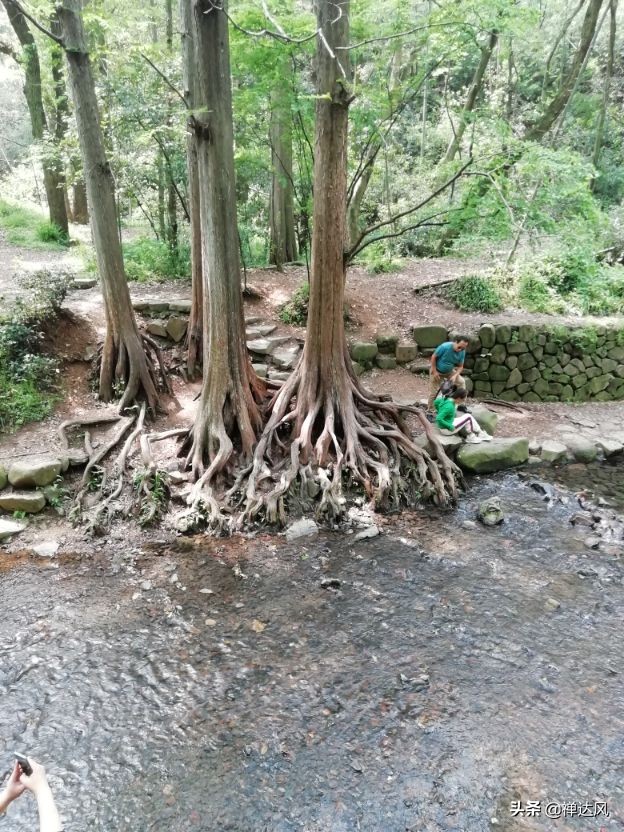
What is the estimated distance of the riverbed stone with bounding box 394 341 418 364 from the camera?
9.46 meters

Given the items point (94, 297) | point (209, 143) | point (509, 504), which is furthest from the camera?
point (94, 297)

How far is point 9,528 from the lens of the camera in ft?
19.4

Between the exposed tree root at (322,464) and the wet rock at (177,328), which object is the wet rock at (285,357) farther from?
the wet rock at (177,328)

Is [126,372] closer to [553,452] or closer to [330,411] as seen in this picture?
[330,411]

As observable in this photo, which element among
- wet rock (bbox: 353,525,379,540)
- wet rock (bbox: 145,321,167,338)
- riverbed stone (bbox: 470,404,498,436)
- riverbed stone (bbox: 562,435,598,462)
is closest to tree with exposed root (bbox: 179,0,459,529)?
wet rock (bbox: 353,525,379,540)

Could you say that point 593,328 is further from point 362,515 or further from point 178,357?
point 178,357

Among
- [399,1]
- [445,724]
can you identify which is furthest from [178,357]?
[445,724]

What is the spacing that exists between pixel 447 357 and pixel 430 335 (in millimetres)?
2014

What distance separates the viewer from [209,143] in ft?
20.0

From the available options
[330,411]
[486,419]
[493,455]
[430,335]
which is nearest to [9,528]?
[330,411]

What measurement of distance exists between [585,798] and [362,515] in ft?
11.4

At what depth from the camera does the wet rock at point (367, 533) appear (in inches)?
241

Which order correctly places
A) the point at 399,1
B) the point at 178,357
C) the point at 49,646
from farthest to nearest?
the point at 178,357 < the point at 399,1 < the point at 49,646

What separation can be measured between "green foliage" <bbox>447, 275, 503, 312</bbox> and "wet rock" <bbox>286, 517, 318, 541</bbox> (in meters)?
5.99
